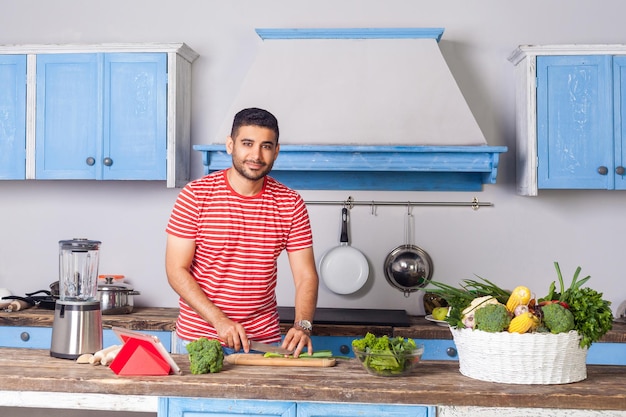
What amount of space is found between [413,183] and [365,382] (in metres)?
2.32

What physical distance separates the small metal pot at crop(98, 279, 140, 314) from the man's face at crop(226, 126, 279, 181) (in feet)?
5.44

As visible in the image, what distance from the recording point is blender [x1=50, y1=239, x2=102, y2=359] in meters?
2.41

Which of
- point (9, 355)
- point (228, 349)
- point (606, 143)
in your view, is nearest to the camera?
point (9, 355)

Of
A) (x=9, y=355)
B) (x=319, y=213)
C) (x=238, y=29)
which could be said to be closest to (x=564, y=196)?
(x=319, y=213)

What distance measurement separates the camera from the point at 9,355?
240 cm

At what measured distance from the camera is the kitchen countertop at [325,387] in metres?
2.00

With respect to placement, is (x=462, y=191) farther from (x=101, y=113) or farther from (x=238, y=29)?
(x=101, y=113)

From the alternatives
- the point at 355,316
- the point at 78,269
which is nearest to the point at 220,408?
the point at 78,269

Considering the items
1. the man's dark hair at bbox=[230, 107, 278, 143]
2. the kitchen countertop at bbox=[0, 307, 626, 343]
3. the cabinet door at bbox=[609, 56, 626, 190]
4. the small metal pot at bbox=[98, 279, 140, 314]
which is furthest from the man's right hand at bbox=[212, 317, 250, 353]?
the cabinet door at bbox=[609, 56, 626, 190]

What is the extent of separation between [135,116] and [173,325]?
1153 millimetres

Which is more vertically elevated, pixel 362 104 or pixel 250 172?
pixel 362 104

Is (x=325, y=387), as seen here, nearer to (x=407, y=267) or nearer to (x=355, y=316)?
(x=355, y=316)

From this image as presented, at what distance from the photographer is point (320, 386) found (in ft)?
6.69

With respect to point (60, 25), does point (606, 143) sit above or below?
below
